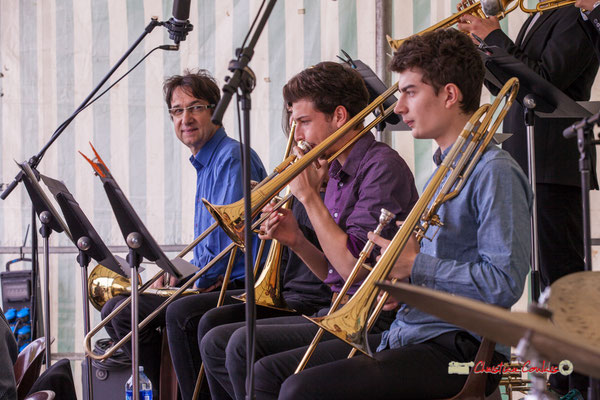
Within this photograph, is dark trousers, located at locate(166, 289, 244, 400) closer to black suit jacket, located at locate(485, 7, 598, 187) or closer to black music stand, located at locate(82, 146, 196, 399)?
black music stand, located at locate(82, 146, 196, 399)

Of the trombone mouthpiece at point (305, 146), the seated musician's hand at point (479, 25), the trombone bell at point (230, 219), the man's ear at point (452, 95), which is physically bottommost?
the trombone bell at point (230, 219)

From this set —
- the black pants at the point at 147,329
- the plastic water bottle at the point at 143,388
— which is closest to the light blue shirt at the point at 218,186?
the black pants at the point at 147,329

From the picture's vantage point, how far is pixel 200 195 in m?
3.13

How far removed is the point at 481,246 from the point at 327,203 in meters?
0.80

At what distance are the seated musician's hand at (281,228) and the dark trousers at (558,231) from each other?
38.3 inches

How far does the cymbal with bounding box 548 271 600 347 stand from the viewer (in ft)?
2.84

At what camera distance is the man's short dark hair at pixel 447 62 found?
1.76 metres

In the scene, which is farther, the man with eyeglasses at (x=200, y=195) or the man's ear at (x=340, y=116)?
the man with eyeglasses at (x=200, y=195)

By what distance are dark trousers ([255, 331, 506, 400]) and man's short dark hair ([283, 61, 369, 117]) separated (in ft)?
3.19

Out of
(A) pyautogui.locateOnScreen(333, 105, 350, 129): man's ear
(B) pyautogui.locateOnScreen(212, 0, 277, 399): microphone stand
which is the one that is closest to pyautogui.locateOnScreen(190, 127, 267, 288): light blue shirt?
(A) pyautogui.locateOnScreen(333, 105, 350, 129): man's ear

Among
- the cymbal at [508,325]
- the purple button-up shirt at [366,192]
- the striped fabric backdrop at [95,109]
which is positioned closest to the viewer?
the cymbal at [508,325]

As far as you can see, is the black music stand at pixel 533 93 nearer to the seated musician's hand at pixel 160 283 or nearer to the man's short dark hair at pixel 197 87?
the man's short dark hair at pixel 197 87

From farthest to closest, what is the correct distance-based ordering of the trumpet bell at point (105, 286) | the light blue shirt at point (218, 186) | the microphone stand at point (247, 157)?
the trumpet bell at point (105, 286) → the light blue shirt at point (218, 186) → the microphone stand at point (247, 157)

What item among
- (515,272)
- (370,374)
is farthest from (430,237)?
(370,374)
